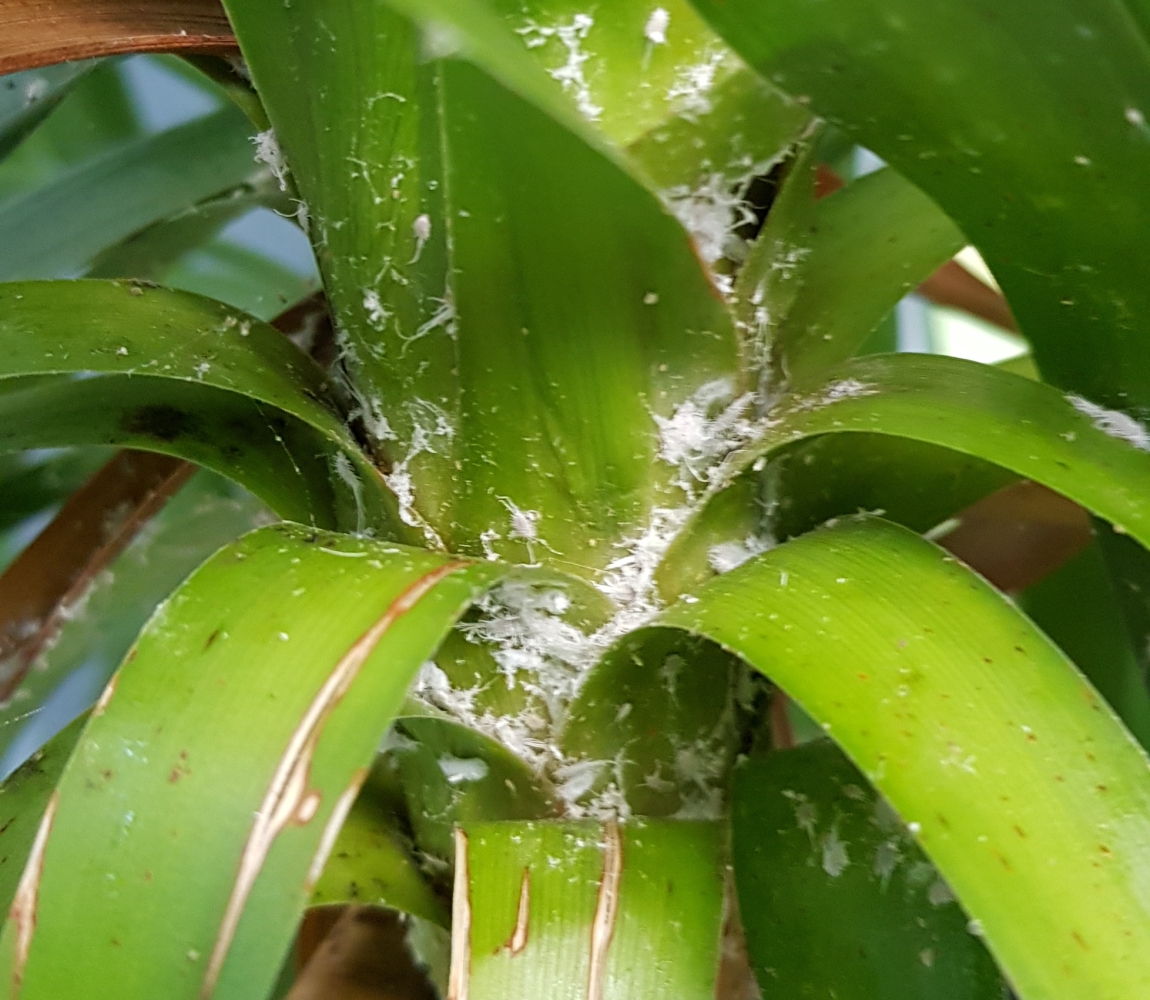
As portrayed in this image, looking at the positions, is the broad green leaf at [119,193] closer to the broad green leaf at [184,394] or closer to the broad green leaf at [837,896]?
the broad green leaf at [184,394]

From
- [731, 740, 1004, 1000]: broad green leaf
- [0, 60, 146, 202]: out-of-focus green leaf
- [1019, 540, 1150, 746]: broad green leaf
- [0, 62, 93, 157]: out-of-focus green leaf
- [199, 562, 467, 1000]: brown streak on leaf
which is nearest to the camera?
[199, 562, 467, 1000]: brown streak on leaf

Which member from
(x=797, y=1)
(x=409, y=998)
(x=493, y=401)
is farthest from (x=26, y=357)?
(x=409, y=998)

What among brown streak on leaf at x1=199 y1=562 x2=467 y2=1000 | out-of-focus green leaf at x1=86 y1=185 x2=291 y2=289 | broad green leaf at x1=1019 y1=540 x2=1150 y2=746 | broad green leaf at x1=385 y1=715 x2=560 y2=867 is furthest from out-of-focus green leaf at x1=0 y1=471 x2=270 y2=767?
broad green leaf at x1=1019 y1=540 x2=1150 y2=746

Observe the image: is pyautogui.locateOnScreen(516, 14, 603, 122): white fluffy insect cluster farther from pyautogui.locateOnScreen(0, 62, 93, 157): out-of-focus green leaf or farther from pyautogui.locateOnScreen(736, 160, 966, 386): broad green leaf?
pyautogui.locateOnScreen(0, 62, 93, 157): out-of-focus green leaf

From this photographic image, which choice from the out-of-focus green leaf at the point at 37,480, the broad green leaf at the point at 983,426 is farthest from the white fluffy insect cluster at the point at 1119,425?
the out-of-focus green leaf at the point at 37,480

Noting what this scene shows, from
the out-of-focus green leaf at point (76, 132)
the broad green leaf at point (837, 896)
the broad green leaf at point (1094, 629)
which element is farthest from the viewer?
the out-of-focus green leaf at point (76, 132)

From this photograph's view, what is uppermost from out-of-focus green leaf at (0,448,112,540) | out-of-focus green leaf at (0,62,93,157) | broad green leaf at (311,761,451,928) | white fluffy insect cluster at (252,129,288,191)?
out-of-focus green leaf at (0,62,93,157)

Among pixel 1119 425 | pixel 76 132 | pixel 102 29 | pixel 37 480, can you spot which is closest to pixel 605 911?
pixel 1119 425
